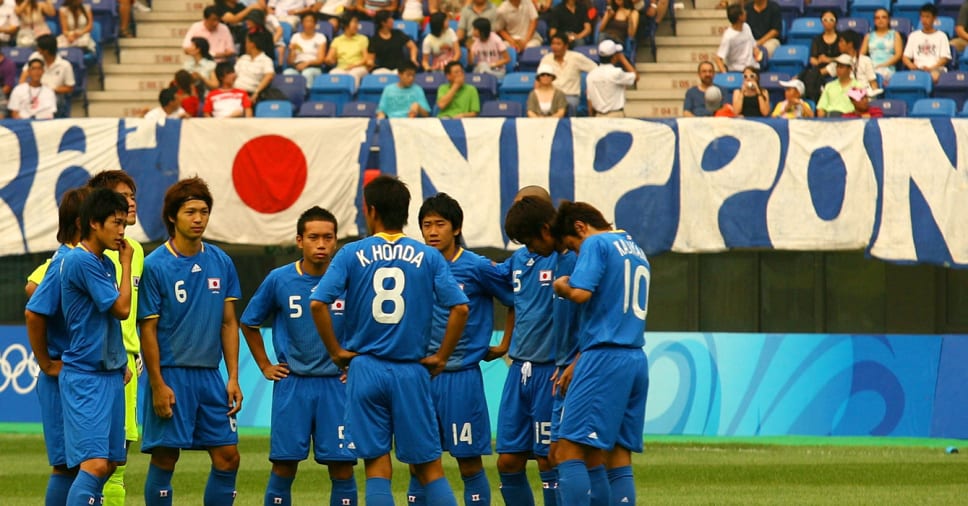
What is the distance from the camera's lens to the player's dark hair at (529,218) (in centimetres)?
938

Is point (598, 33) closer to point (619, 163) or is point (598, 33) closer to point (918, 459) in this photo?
point (619, 163)

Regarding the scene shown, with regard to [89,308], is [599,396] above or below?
below

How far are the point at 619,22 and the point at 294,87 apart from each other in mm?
4460

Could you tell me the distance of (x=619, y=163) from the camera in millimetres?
18344

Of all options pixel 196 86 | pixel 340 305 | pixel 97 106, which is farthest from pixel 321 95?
pixel 340 305

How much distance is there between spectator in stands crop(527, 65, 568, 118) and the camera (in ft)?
65.3

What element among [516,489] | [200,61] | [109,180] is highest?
[200,61]

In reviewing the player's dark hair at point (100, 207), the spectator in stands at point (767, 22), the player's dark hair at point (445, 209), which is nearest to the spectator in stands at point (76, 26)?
the spectator in stands at point (767, 22)

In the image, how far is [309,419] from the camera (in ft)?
31.7

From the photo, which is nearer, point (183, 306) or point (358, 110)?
point (183, 306)

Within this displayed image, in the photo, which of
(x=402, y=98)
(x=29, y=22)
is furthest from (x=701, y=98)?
(x=29, y=22)

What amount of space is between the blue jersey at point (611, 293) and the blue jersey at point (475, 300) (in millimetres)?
895

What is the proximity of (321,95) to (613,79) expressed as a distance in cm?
412

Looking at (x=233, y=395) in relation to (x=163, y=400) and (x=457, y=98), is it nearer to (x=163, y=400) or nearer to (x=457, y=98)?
(x=163, y=400)
